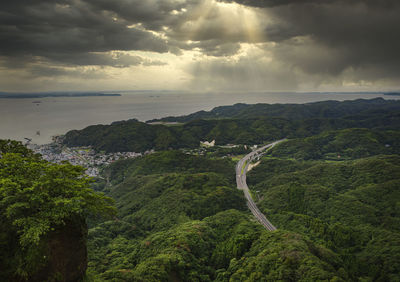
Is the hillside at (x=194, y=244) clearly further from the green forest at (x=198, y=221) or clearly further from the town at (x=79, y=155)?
the town at (x=79, y=155)

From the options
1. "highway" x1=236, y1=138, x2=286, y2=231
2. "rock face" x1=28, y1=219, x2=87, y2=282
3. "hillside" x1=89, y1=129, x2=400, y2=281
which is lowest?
"highway" x1=236, y1=138, x2=286, y2=231

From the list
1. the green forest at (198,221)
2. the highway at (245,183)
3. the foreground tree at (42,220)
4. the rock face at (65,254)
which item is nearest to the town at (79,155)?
the green forest at (198,221)

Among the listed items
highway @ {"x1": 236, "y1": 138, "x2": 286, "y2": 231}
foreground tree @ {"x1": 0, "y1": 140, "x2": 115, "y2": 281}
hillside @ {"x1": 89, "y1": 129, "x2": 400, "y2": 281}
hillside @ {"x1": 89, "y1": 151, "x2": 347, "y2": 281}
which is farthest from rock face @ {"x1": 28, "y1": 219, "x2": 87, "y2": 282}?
highway @ {"x1": 236, "y1": 138, "x2": 286, "y2": 231}

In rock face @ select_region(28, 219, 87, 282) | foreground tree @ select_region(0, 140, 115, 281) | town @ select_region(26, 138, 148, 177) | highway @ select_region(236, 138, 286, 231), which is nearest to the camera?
foreground tree @ select_region(0, 140, 115, 281)

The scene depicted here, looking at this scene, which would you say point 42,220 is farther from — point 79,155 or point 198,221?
point 79,155

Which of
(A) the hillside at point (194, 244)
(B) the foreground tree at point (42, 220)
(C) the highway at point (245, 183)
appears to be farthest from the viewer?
(C) the highway at point (245, 183)

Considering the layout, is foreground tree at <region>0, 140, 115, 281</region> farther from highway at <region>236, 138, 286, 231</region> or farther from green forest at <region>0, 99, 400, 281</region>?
highway at <region>236, 138, 286, 231</region>

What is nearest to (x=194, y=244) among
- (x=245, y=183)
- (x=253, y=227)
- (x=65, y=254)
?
(x=253, y=227)
